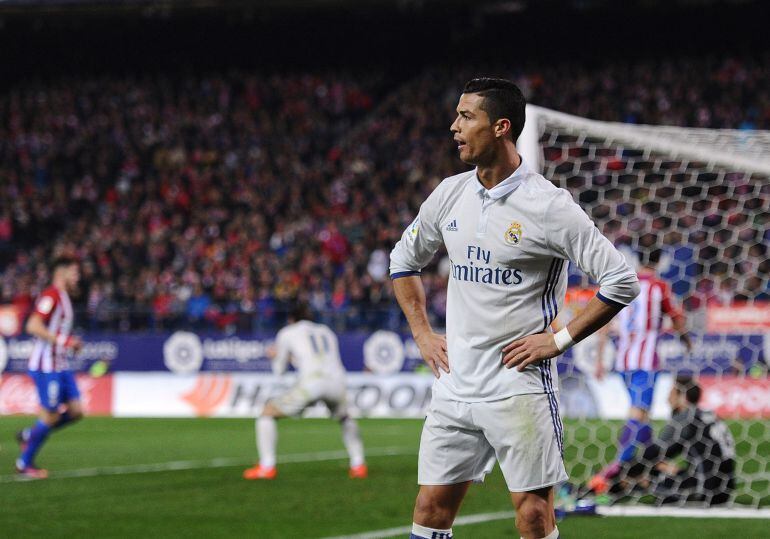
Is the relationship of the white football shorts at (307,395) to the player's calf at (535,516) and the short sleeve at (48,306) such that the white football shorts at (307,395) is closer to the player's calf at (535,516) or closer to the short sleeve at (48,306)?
the short sleeve at (48,306)

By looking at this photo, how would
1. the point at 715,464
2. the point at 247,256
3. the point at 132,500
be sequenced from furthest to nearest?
1. the point at 247,256
2. the point at 132,500
3. the point at 715,464

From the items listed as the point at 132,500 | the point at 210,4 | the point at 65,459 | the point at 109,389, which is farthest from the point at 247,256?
the point at 132,500

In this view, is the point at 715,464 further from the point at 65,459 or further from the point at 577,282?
the point at 577,282

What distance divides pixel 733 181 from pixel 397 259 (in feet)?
A: 21.0

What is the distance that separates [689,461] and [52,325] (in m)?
6.52

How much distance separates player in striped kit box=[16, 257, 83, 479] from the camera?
12266 millimetres

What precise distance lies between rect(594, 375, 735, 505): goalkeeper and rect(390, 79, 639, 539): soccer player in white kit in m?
4.88

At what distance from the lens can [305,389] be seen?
38.4 ft

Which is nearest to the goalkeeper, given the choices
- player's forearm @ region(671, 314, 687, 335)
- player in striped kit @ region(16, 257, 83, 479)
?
player's forearm @ region(671, 314, 687, 335)

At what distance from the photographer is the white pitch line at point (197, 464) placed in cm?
1193

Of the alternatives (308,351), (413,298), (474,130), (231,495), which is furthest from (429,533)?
(308,351)

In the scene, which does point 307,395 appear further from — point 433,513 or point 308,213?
point 308,213

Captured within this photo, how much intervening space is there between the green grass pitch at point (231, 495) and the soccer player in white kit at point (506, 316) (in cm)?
329

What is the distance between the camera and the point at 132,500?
32.5ft
